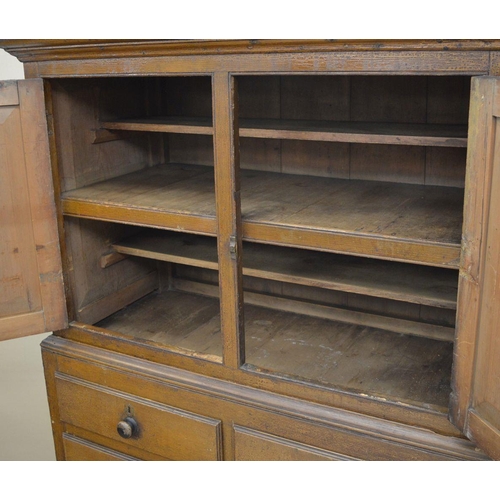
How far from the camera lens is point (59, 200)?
88.0 inches

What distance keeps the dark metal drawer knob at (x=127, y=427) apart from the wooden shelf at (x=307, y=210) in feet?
2.18

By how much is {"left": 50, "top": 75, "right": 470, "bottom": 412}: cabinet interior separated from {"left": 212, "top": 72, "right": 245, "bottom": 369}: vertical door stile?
51mm

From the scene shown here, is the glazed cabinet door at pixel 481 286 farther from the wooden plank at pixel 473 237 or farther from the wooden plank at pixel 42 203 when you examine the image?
the wooden plank at pixel 42 203

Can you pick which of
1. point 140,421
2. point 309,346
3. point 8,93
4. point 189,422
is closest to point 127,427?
point 140,421

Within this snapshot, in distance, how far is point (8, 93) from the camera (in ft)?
6.49

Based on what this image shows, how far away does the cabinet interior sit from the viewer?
196 cm

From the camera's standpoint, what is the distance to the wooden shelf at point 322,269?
2.03m

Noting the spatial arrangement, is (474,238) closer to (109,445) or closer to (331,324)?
(331,324)

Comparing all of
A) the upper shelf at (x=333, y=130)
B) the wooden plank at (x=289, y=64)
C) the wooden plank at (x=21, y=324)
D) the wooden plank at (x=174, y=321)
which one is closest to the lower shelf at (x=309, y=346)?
the wooden plank at (x=174, y=321)

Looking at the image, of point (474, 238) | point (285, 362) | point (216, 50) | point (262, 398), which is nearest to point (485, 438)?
point (474, 238)

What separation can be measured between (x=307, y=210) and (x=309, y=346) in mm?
552

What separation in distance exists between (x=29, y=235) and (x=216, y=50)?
2.80 feet

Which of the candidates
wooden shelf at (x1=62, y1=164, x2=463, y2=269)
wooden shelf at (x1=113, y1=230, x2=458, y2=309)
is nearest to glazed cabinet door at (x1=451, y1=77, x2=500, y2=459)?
wooden shelf at (x1=62, y1=164, x2=463, y2=269)

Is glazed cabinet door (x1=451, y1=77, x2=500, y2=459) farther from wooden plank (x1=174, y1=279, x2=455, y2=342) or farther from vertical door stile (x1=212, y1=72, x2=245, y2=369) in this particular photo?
wooden plank (x1=174, y1=279, x2=455, y2=342)
